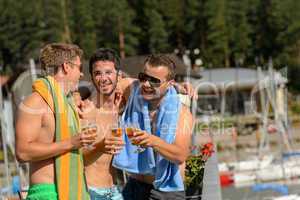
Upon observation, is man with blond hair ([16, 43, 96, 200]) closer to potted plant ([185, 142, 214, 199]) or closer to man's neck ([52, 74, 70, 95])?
man's neck ([52, 74, 70, 95])

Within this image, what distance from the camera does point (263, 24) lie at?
49.1m

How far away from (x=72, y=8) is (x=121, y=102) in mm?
42188

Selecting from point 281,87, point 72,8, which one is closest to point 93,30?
point 72,8

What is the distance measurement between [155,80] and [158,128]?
0.93 feet

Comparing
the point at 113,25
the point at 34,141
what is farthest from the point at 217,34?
the point at 34,141

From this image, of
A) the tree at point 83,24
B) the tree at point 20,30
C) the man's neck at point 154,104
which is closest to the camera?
the man's neck at point 154,104

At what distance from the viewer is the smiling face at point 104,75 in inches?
146

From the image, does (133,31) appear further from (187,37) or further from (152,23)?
(187,37)

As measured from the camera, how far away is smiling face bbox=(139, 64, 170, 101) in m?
3.71

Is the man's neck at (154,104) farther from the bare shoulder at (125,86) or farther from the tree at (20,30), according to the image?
the tree at (20,30)

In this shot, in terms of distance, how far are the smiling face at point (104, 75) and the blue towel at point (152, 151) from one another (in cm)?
23

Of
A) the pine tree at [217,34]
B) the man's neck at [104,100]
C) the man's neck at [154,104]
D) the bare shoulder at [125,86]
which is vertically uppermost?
the pine tree at [217,34]

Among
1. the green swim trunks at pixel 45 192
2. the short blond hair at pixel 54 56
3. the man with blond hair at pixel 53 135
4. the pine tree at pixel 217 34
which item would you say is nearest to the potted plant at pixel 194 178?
the man with blond hair at pixel 53 135

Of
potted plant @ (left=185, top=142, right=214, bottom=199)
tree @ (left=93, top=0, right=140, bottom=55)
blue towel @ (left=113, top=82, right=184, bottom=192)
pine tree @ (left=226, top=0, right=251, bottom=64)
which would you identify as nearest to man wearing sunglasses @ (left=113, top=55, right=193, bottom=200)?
blue towel @ (left=113, top=82, right=184, bottom=192)
